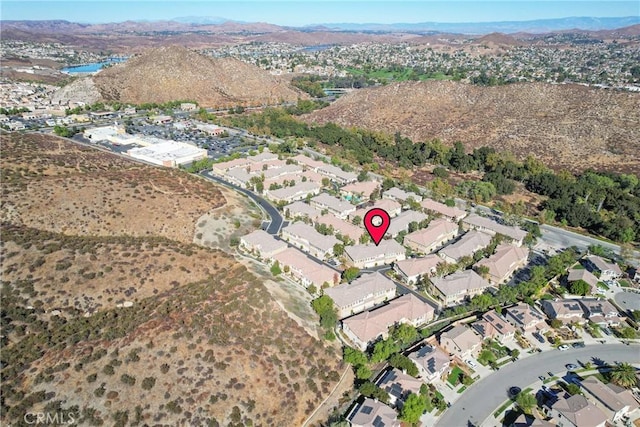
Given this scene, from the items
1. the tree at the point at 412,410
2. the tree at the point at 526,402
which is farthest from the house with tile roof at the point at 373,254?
the tree at the point at 526,402

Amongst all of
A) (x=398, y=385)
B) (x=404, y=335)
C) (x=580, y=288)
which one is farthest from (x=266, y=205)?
(x=580, y=288)

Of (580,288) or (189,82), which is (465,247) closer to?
(580,288)

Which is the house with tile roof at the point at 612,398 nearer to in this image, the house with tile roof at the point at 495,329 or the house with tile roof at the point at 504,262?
the house with tile roof at the point at 495,329

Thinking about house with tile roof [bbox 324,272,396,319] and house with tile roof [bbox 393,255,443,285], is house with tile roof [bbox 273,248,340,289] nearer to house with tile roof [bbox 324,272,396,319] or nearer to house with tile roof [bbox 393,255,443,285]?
house with tile roof [bbox 324,272,396,319]

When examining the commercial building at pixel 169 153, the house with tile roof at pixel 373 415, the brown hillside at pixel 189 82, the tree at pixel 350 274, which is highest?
the brown hillside at pixel 189 82

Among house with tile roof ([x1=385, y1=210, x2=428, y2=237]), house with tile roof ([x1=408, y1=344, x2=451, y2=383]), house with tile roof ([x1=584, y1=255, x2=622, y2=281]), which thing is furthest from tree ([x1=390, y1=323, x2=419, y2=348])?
house with tile roof ([x1=584, y1=255, x2=622, y2=281])
